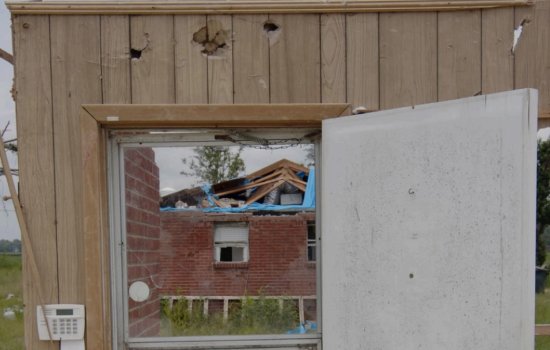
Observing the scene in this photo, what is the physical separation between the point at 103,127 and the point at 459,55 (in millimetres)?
1452

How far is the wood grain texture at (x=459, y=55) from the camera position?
2092 millimetres

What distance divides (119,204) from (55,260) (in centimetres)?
33

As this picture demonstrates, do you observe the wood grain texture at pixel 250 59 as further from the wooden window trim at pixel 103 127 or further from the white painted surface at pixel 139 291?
the white painted surface at pixel 139 291

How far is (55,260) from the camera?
2.10m

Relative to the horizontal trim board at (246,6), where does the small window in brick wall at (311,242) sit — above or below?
below

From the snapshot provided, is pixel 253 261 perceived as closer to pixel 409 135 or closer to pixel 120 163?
pixel 120 163

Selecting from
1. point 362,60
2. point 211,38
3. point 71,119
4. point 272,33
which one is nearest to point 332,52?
point 362,60

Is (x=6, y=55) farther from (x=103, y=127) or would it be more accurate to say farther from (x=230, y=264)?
(x=230, y=264)

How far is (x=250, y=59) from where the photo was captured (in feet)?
6.93

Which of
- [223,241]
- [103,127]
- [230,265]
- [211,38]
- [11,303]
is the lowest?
[11,303]

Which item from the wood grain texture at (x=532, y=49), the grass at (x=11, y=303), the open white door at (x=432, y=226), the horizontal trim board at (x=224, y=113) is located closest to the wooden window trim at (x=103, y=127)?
the horizontal trim board at (x=224, y=113)

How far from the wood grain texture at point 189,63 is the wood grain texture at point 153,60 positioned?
0.02 meters

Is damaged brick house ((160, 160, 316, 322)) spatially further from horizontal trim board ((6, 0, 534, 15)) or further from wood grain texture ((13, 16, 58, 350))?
horizontal trim board ((6, 0, 534, 15))

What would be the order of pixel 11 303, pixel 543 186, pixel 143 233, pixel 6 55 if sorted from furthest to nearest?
pixel 11 303 < pixel 543 186 < pixel 143 233 < pixel 6 55
